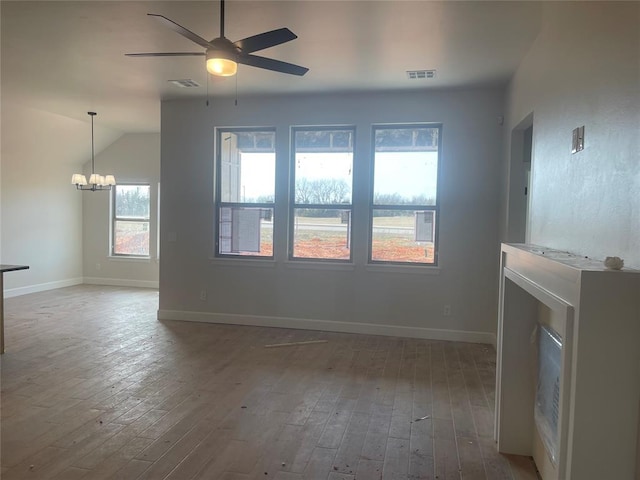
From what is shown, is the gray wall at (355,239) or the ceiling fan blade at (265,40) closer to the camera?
the ceiling fan blade at (265,40)

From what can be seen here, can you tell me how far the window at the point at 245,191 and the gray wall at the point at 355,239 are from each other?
0.48 feet

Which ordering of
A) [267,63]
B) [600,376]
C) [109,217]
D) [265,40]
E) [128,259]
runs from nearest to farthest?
1. [600,376]
2. [265,40]
3. [267,63]
4. [128,259]
5. [109,217]

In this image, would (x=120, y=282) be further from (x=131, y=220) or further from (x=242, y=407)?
(x=242, y=407)

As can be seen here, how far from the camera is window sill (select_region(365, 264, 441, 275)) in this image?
17.0ft

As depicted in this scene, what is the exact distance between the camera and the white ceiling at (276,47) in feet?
10.2

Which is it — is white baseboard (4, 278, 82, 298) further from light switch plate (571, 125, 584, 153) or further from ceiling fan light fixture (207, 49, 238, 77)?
light switch plate (571, 125, 584, 153)

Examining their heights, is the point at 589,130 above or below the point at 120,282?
above

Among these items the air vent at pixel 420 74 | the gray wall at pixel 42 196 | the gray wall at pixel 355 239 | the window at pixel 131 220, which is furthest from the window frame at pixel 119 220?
the air vent at pixel 420 74

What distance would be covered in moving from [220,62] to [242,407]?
2389mm

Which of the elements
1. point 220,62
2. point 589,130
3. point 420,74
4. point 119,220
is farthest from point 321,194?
point 119,220

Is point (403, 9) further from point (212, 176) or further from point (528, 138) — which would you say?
point (212, 176)

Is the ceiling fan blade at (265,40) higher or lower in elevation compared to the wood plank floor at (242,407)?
higher

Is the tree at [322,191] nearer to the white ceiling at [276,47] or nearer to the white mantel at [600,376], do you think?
the white ceiling at [276,47]

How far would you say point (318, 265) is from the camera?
5488mm
